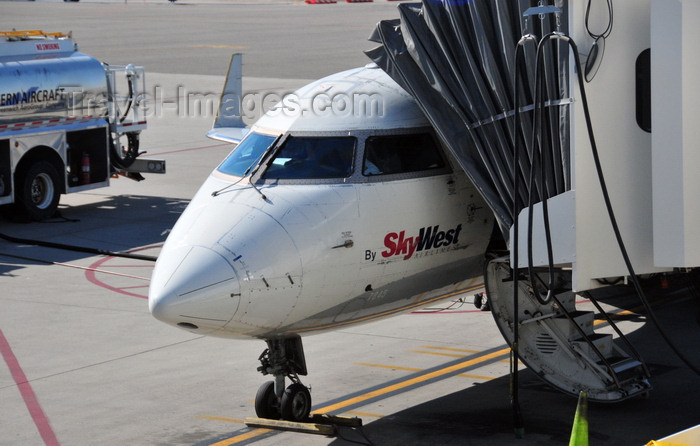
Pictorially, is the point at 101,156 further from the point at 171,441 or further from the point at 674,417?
the point at 674,417

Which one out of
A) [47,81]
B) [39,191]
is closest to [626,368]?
[47,81]

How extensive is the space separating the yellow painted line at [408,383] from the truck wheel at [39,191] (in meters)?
13.2

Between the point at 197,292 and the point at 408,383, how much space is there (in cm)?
441

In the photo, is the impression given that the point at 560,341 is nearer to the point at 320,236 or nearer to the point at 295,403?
the point at 295,403

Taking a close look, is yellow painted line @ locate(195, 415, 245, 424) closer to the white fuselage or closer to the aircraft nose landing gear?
the aircraft nose landing gear

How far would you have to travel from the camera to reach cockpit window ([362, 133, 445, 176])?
12.8 metres

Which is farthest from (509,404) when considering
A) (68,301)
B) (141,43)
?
(141,43)

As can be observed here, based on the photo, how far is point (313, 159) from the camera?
41.7 feet

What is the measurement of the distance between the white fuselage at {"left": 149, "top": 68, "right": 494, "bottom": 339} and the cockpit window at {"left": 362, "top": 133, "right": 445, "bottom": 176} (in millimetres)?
25

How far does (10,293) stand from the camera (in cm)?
1972

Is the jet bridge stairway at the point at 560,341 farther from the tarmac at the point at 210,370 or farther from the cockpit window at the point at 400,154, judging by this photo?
the cockpit window at the point at 400,154

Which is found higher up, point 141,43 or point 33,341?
point 141,43

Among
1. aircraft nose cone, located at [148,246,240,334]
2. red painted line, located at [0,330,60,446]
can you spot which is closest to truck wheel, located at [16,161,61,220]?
red painted line, located at [0,330,60,446]

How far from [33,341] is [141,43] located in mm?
51350
